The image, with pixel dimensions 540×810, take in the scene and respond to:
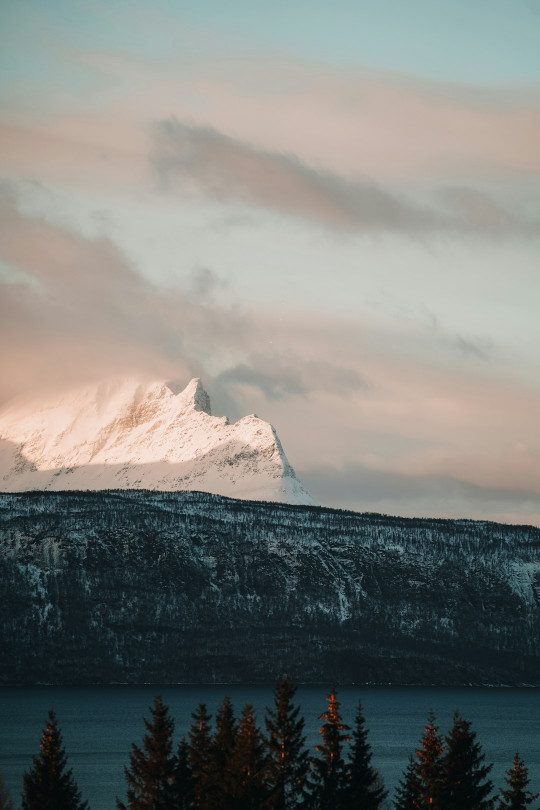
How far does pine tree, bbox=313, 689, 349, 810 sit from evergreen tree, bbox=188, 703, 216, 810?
281 inches

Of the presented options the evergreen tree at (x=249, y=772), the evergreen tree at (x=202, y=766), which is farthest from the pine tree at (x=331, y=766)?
the evergreen tree at (x=202, y=766)

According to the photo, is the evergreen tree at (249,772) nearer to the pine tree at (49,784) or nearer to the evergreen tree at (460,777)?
the pine tree at (49,784)

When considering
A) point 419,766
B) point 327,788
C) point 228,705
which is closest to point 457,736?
point 419,766

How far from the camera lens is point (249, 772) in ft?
293

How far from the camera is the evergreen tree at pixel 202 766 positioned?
91812 mm

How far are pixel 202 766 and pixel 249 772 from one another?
6698 mm

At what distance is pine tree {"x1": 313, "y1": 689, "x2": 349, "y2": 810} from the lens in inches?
3533

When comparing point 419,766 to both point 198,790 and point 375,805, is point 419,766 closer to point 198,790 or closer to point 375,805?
point 375,805

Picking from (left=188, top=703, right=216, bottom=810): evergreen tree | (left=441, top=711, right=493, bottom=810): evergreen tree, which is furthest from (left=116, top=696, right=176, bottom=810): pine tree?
(left=441, top=711, right=493, bottom=810): evergreen tree

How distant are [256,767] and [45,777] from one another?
13.6m

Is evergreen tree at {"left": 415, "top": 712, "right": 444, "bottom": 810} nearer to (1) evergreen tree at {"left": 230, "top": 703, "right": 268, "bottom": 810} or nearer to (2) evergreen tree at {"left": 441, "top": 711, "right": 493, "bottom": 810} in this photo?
(2) evergreen tree at {"left": 441, "top": 711, "right": 493, "bottom": 810}

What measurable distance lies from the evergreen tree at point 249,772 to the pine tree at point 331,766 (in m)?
3.53

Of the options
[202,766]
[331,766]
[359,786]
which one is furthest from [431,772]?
[202,766]

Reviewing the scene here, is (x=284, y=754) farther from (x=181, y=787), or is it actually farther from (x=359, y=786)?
(x=181, y=787)
